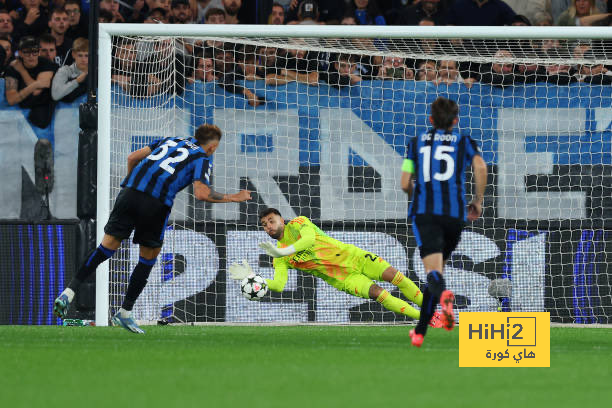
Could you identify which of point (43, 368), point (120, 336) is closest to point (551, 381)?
point (43, 368)

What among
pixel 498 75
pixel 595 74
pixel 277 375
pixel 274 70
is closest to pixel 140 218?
pixel 277 375

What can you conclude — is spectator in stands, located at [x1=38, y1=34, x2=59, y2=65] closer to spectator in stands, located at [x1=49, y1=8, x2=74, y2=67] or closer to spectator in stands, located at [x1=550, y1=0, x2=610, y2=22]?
spectator in stands, located at [x1=49, y1=8, x2=74, y2=67]

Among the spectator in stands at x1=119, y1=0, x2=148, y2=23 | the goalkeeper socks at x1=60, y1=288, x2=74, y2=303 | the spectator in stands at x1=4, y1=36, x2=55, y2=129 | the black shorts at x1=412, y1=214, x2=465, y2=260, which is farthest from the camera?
the spectator in stands at x1=119, y1=0, x2=148, y2=23

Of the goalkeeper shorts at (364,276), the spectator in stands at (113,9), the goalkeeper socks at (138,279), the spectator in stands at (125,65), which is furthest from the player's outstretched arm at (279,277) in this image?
the spectator in stands at (113,9)

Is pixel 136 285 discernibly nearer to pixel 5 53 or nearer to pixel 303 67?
pixel 303 67

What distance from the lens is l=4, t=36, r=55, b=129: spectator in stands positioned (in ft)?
39.5

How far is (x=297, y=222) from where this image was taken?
931cm

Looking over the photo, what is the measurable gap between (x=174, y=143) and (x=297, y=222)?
1.47 metres

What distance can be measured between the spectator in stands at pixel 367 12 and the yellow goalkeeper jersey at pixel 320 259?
4.14 meters

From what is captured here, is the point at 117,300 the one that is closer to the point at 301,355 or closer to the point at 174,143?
the point at 174,143

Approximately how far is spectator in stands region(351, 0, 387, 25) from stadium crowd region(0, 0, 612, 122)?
0.01 metres

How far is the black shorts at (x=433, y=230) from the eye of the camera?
6.82 meters

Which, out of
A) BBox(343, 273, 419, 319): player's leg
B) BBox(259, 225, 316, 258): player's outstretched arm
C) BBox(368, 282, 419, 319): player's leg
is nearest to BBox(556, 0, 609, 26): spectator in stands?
BBox(343, 273, 419, 319): player's leg

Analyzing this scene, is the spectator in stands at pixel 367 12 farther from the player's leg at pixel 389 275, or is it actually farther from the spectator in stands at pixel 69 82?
the player's leg at pixel 389 275
